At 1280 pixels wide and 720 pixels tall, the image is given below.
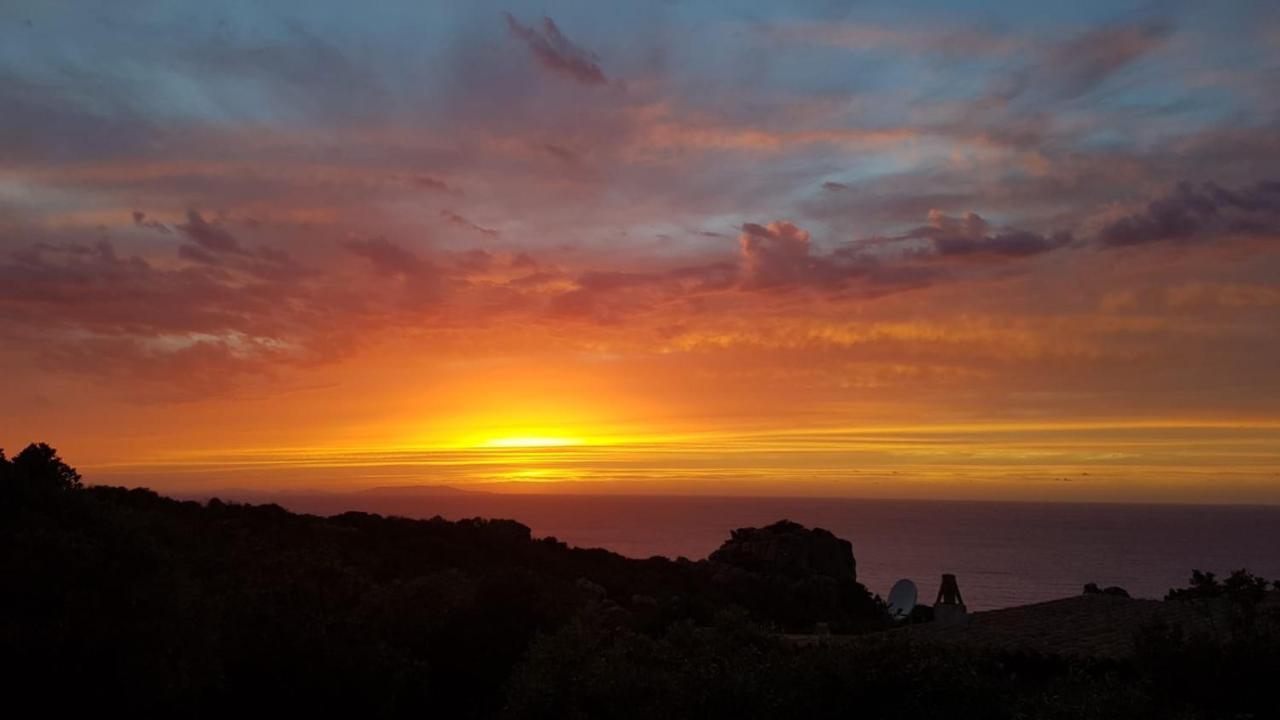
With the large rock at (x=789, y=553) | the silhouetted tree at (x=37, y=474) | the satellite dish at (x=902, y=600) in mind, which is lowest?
the satellite dish at (x=902, y=600)

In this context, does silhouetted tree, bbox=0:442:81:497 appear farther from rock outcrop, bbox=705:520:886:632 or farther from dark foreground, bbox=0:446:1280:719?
rock outcrop, bbox=705:520:886:632

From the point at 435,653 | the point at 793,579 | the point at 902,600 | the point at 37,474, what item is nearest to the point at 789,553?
the point at 793,579

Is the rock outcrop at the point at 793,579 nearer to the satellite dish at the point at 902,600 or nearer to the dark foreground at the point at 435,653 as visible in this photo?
the satellite dish at the point at 902,600

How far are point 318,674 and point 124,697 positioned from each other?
4148 millimetres

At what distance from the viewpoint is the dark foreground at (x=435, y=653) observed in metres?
14.1

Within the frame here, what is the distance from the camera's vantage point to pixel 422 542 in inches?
1721

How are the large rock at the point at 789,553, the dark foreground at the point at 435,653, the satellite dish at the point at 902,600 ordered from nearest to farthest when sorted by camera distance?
the dark foreground at the point at 435,653, the satellite dish at the point at 902,600, the large rock at the point at 789,553

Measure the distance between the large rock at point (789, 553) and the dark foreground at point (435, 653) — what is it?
22945 mm

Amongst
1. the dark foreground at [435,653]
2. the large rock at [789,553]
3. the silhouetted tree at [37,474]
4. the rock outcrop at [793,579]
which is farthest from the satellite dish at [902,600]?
the silhouetted tree at [37,474]

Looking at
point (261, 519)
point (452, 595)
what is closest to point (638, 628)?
point (452, 595)

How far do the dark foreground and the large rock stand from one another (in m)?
22.9

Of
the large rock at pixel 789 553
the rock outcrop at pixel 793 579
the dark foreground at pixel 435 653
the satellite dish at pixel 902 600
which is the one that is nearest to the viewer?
the dark foreground at pixel 435 653

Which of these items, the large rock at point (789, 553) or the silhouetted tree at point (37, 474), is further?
the large rock at point (789, 553)

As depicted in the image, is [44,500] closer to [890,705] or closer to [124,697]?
[124,697]
